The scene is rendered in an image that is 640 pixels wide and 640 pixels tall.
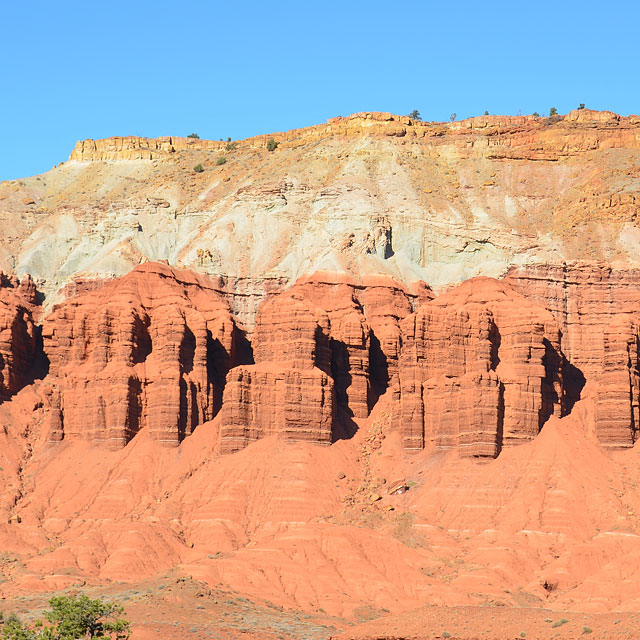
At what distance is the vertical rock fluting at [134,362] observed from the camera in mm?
132750

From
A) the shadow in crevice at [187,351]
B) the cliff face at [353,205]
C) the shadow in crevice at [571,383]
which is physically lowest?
the shadow in crevice at [571,383]

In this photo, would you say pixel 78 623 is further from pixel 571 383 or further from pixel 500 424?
pixel 571 383

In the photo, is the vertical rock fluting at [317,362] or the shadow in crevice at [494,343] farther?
the shadow in crevice at [494,343]

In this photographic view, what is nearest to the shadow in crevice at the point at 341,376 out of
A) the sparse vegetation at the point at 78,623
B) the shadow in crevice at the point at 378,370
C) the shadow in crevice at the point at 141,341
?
the shadow in crevice at the point at 378,370

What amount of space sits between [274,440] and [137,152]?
69.7 meters

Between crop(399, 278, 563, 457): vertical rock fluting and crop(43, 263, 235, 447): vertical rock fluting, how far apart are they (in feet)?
51.1

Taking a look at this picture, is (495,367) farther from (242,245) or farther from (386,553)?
(242,245)

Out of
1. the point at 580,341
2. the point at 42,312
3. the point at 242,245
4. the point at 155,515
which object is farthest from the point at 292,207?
the point at 155,515

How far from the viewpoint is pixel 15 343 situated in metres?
143

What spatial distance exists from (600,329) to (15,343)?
153 ft

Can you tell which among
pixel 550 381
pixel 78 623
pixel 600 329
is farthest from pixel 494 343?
pixel 78 623

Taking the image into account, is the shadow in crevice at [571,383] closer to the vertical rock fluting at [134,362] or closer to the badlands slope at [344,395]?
the badlands slope at [344,395]

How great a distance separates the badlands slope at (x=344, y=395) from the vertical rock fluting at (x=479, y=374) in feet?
0.66

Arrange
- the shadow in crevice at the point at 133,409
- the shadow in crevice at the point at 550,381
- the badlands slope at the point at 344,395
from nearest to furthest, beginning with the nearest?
1. the badlands slope at the point at 344,395
2. the shadow in crevice at the point at 550,381
3. the shadow in crevice at the point at 133,409
